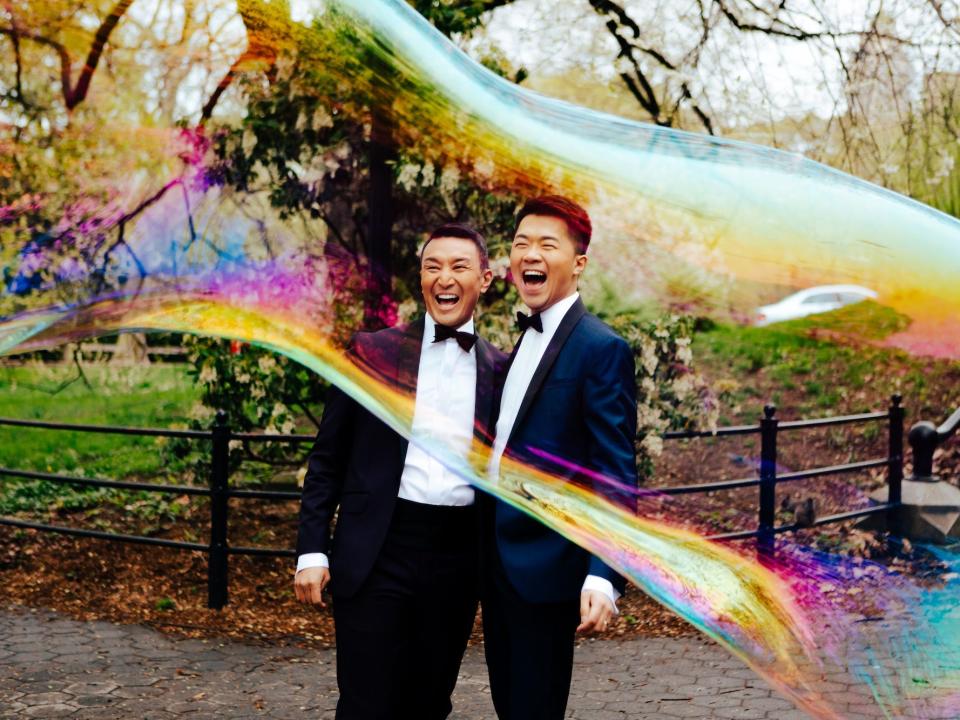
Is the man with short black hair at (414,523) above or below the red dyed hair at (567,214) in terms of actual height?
below

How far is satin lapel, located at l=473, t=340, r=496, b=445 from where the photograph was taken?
9.18 feet

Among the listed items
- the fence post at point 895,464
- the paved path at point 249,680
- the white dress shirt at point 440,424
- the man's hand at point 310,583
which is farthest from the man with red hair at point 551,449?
the paved path at point 249,680

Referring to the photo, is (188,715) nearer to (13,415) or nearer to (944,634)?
(944,634)

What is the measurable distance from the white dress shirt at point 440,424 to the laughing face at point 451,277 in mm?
57

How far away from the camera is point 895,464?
4621 millimetres

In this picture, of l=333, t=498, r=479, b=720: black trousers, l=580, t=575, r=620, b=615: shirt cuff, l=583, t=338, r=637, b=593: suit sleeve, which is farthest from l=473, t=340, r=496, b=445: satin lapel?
l=580, t=575, r=620, b=615: shirt cuff

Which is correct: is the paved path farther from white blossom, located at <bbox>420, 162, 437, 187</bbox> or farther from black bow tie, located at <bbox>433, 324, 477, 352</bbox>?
white blossom, located at <bbox>420, 162, 437, 187</bbox>

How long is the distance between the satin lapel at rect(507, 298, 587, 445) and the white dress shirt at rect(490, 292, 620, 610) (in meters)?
0.01

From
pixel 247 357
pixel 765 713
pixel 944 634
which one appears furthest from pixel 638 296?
pixel 247 357

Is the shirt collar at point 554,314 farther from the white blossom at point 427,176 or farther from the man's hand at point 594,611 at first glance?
the white blossom at point 427,176

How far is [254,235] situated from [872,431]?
25.6 ft

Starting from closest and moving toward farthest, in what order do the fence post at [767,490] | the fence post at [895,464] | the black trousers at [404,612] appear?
the black trousers at [404,612]
the fence post at [767,490]
the fence post at [895,464]

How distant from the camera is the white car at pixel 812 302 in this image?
274 centimetres

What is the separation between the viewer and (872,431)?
1006 centimetres
